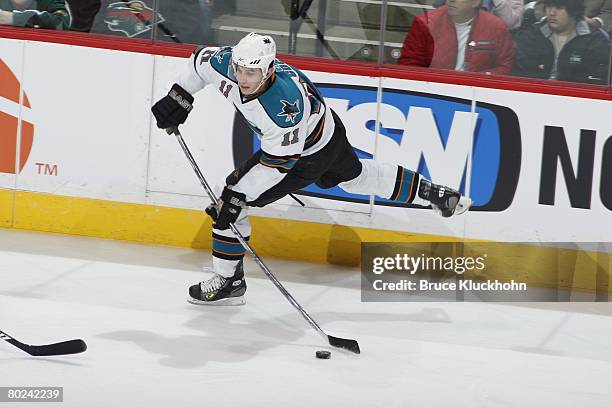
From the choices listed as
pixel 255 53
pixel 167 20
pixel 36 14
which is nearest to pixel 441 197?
pixel 255 53

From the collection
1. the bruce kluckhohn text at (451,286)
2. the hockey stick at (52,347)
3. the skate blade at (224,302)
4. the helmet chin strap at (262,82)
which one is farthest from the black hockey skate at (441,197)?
the hockey stick at (52,347)

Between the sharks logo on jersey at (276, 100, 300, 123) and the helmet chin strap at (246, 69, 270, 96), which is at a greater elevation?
the helmet chin strap at (246, 69, 270, 96)

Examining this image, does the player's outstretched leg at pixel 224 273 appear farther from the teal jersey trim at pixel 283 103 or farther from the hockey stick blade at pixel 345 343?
the hockey stick blade at pixel 345 343

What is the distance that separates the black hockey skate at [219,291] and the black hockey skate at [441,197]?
0.91 m

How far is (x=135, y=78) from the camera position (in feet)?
18.8

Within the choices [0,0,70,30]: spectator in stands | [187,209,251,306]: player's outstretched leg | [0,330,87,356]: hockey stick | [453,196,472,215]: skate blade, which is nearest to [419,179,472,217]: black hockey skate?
[453,196,472,215]: skate blade

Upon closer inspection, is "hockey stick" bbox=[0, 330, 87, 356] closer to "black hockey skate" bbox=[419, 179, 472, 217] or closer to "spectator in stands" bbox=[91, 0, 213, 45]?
"black hockey skate" bbox=[419, 179, 472, 217]

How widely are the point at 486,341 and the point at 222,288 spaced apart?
1.14 meters

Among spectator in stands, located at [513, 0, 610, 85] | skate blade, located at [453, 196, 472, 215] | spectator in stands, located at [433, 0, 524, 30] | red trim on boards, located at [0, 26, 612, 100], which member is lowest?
skate blade, located at [453, 196, 472, 215]

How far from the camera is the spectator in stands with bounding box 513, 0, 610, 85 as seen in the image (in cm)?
536

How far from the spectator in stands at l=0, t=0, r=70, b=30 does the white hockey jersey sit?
4.41ft

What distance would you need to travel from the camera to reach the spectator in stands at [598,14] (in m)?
5.30

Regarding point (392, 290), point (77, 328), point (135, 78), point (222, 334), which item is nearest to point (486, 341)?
point (392, 290)

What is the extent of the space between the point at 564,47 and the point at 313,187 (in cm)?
136
